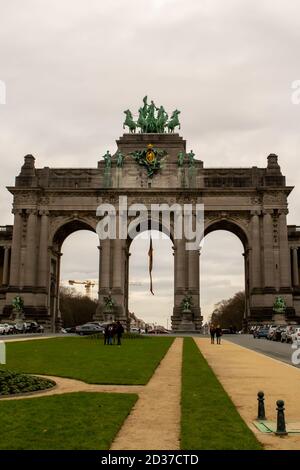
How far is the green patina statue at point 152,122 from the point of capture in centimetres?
9569

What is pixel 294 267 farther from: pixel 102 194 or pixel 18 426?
pixel 18 426

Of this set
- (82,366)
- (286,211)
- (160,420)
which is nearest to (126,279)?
(286,211)

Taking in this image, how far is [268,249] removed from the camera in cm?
8675

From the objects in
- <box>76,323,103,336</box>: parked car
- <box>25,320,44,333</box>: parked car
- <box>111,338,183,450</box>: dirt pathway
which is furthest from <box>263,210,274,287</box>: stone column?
<box>111,338,183,450</box>: dirt pathway

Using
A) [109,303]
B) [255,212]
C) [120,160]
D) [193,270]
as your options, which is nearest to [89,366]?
[109,303]

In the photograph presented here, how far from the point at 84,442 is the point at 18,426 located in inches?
83.2

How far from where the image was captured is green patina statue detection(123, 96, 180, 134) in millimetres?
95688

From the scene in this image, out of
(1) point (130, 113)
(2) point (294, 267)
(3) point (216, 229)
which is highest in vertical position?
(1) point (130, 113)

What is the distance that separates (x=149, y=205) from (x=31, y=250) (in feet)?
64.4

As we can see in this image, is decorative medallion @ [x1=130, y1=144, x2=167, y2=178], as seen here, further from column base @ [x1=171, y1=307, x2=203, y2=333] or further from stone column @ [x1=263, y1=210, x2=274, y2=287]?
column base @ [x1=171, y1=307, x2=203, y2=333]

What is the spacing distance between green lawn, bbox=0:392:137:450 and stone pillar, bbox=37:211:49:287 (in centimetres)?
7335

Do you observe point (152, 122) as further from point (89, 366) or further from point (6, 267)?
point (89, 366)

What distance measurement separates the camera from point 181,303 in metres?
85.9
